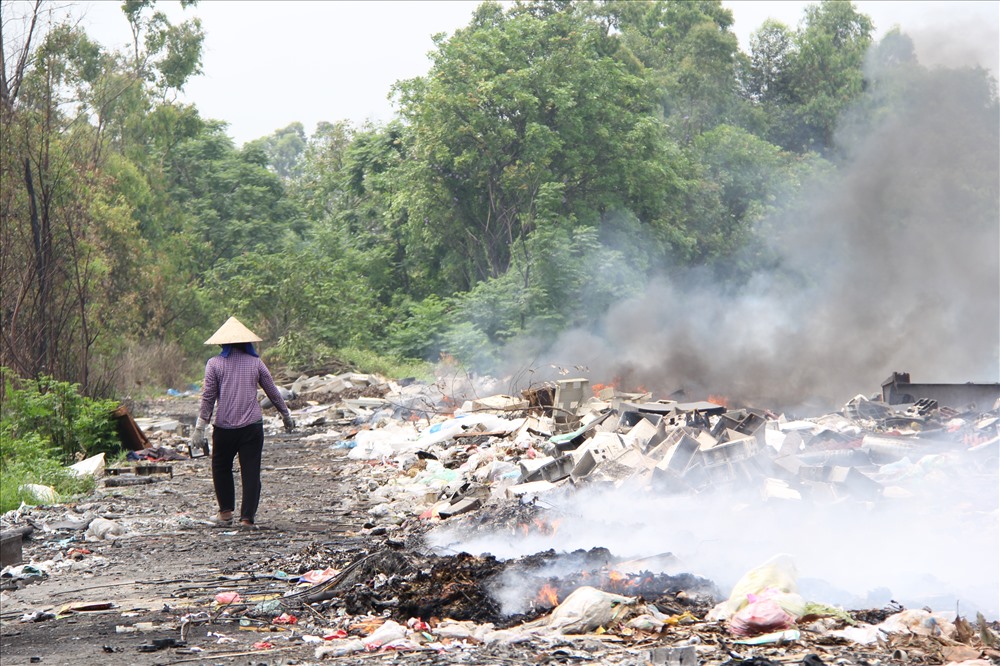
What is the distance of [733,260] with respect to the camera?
33.6 metres

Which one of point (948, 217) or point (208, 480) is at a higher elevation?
point (948, 217)

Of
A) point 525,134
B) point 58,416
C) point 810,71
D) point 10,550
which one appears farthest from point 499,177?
point 10,550

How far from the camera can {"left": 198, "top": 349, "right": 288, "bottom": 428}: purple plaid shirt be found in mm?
8711

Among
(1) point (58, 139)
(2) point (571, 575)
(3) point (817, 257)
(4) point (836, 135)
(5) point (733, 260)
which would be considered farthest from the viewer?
(4) point (836, 135)

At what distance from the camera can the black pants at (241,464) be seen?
28.3 feet

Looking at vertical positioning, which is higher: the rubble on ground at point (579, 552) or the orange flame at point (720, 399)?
the orange flame at point (720, 399)

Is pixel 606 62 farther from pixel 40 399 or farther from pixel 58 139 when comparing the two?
pixel 40 399

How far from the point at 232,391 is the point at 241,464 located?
24.0 inches

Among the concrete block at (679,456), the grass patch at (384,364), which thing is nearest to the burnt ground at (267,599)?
the concrete block at (679,456)

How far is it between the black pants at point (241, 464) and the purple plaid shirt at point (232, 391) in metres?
0.08

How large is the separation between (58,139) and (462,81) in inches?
600

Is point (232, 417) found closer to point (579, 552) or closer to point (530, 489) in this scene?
point (530, 489)

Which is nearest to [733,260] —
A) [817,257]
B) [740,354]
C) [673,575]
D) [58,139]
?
[817,257]

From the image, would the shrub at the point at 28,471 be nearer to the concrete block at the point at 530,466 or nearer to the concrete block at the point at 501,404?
the concrete block at the point at 530,466
